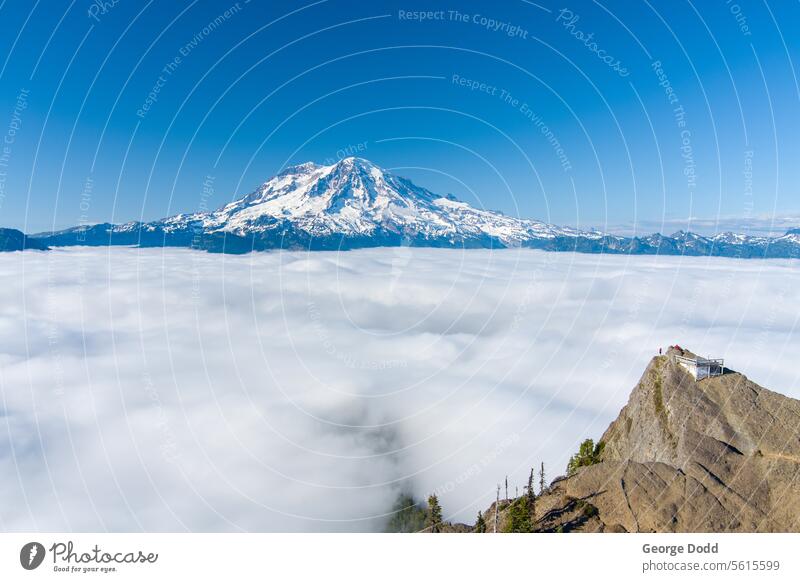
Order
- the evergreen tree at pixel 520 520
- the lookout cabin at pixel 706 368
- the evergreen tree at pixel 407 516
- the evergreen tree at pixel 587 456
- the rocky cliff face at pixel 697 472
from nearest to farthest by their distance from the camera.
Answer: the rocky cliff face at pixel 697 472 < the evergreen tree at pixel 520 520 < the lookout cabin at pixel 706 368 < the evergreen tree at pixel 587 456 < the evergreen tree at pixel 407 516

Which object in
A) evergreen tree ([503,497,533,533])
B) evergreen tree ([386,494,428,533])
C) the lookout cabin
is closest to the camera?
evergreen tree ([503,497,533,533])

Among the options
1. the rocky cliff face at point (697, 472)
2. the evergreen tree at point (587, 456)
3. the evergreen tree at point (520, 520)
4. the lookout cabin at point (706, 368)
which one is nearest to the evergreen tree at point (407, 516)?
the evergreen tree at point (587, 456)

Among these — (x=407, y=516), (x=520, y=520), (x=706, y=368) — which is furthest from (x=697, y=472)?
(x=407, y=516)

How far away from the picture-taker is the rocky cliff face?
93.5 feet

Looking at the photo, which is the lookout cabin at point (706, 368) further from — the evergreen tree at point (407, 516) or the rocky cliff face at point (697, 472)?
the evergreen tree at point (407, 516)

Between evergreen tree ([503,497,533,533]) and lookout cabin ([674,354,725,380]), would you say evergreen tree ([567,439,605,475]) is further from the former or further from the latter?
evergreen tree ([503,497,533,533])

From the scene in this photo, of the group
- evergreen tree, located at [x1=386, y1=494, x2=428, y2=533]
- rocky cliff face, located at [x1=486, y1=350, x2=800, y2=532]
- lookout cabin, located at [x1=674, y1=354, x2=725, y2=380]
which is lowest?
evergreen tree, located at [x1=386, y1=494, x2=428, y2=533]

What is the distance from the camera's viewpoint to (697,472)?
30875 millimetres

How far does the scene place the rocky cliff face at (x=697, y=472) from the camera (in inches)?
1122

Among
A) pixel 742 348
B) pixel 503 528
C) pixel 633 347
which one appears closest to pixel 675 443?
pixel 503 528

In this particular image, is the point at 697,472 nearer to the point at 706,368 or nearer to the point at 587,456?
the point at 706,368

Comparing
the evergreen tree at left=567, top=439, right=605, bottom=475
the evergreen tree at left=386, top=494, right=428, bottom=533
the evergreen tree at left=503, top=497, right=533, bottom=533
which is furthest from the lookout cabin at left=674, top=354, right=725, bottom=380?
the evergreen tree at left=386, top=494, right=428, bottom=533

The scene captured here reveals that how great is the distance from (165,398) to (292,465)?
5588 centimetres

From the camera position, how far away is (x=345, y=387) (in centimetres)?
19900
